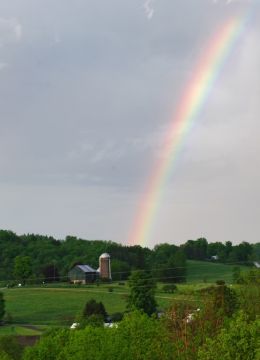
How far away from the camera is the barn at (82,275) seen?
187 metres

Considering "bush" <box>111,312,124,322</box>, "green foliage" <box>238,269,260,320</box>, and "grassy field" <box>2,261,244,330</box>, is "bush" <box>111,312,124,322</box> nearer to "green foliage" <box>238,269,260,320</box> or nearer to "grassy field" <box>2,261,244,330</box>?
"grassy field" <box>2,261,244,330</box>

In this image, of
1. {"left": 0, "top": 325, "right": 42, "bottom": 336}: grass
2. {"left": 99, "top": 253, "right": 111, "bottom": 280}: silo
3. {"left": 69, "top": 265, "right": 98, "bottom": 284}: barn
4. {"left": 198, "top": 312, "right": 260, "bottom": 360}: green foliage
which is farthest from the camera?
{"left": 99, "top": 253, "right": 111, "bottom": 280}: silo

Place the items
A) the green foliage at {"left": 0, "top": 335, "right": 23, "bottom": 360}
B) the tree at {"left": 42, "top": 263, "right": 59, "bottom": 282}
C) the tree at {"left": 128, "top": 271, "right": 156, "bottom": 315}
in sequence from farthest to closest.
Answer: the tree at {"left": 42, "top": 263, "right": 59, "bottom": 282}
the tree at {"left": 128, "top": 271, "right": 156, "bottom": 315}
the green foliage at {"left": 0, "top": 335, "right": 23, "bottom": 360}

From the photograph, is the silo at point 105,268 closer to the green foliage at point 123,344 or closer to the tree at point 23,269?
the tree at point 23,269

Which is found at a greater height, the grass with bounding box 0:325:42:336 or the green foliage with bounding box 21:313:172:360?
the grass with bounding box 0:325:42:336

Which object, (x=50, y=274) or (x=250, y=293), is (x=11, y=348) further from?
(x=50, y=274)

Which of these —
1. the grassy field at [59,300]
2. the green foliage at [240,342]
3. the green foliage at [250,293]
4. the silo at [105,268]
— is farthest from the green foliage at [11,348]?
the silo at [105,268]

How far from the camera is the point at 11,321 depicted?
129 m

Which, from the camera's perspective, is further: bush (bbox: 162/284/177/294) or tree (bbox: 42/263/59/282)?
tree (bbox: 42/263/59/282)

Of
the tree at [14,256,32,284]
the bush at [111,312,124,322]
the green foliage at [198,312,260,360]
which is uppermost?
the tree at [14,256,32,284]

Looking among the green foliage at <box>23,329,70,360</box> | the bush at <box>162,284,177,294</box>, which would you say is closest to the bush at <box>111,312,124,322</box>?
the bush at <box>162,284,177,294</box>

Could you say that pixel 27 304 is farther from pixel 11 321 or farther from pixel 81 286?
pixel 81 286

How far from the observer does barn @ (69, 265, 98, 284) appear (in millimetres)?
186875

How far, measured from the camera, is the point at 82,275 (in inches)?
7392
